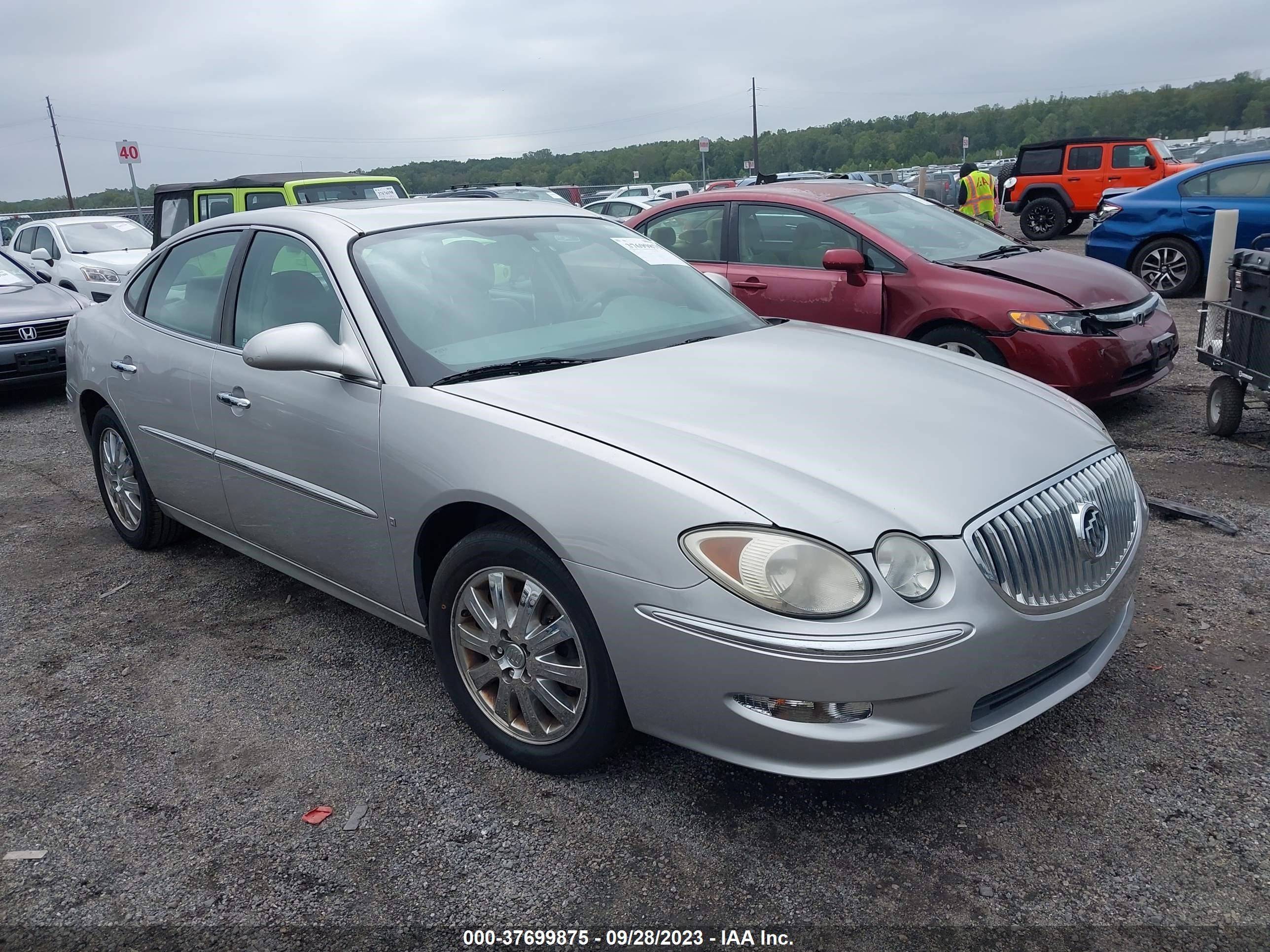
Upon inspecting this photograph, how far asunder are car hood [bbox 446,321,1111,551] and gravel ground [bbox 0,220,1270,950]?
81 centimetres

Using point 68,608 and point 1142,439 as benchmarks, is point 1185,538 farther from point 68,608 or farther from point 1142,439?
point 68,608

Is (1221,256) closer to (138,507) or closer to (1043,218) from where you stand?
(138,507)

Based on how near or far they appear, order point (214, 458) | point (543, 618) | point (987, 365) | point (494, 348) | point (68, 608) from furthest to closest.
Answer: point (68, 608), point (214, 458), point (987, 365), point (494, 348), point (543, 618)

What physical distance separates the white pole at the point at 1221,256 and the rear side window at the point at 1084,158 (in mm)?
14542

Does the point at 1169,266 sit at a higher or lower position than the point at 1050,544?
lower

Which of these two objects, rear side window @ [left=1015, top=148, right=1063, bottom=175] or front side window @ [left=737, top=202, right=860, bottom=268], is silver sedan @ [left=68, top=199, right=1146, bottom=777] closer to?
front side window @ [left=737, top=202, right=860, bottom=268]

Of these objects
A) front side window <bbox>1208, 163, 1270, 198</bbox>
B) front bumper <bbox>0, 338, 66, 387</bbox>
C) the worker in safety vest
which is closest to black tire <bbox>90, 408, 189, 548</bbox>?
front bumper <bbox>0, 338, 66, 387</bbox>

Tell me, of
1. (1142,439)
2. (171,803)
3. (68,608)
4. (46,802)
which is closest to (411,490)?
(171,803)

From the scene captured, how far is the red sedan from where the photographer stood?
593 cm

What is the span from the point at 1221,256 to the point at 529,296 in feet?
15.5

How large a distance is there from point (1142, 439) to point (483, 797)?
4.71 metres

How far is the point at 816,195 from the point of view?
273 inches

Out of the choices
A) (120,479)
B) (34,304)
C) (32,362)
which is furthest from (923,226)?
(34,304)

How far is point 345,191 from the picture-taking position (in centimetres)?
1114
